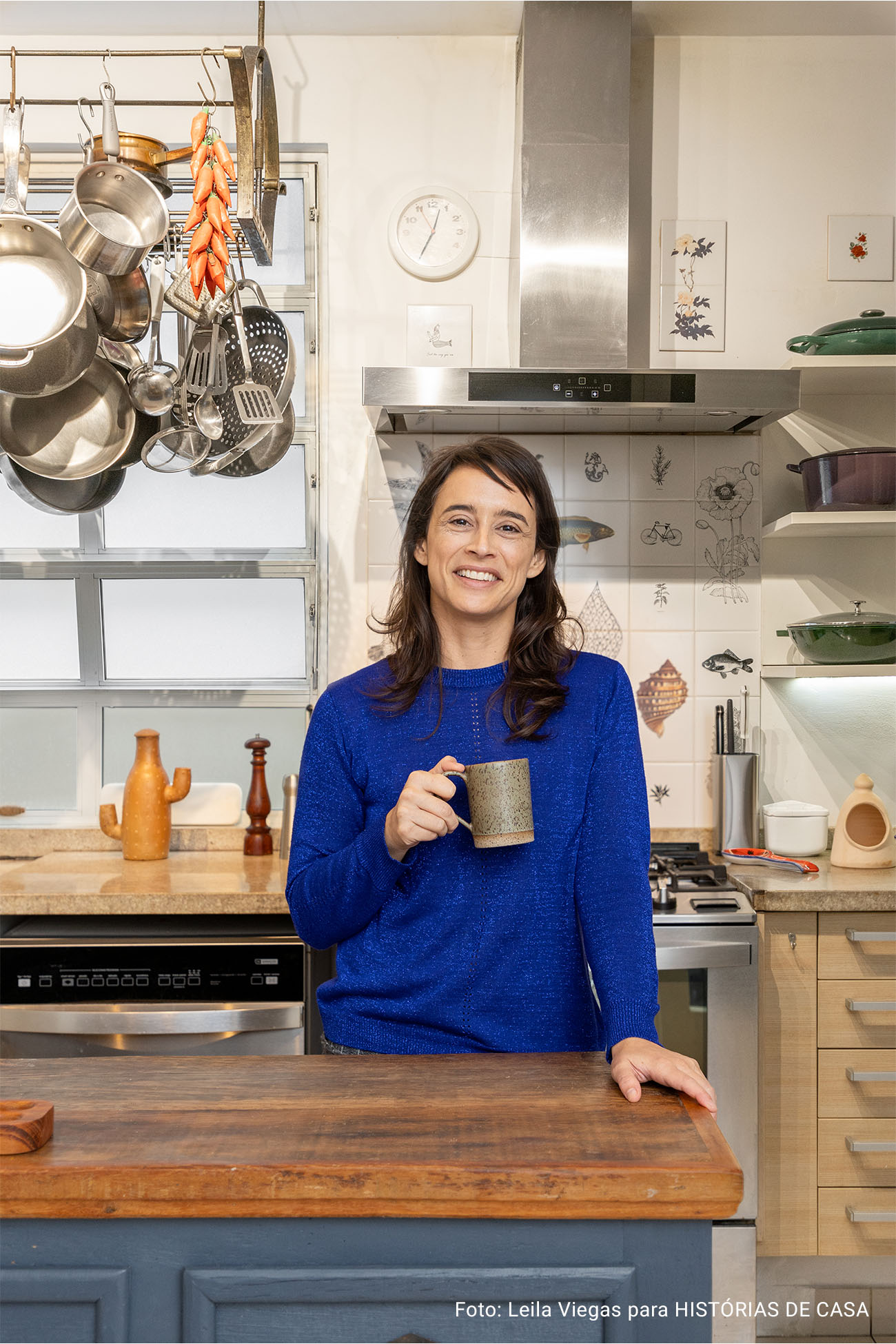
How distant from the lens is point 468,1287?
0.89 meters

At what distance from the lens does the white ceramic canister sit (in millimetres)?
2758

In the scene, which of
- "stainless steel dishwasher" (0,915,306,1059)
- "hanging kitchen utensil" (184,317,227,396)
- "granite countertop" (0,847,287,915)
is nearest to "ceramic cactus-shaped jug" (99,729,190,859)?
"granite countertop" (0,847,287,915)

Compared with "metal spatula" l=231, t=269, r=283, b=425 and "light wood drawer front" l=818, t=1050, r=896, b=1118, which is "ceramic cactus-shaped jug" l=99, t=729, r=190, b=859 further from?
"light wood drawer front" l=818, t=1050, r=896, b=1118

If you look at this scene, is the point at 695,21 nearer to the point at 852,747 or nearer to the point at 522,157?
the point at 522,157

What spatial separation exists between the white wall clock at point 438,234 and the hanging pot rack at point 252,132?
0.86 m

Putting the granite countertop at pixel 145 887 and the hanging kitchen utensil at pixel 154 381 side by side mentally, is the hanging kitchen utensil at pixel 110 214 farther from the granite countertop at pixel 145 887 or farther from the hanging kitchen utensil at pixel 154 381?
the granite countertop at pixel 145 887

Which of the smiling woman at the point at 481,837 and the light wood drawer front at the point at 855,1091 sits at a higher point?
the smiling woman at the point at 481,837

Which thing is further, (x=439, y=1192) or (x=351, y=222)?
(x=351, y=222)

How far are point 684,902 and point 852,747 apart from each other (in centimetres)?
87

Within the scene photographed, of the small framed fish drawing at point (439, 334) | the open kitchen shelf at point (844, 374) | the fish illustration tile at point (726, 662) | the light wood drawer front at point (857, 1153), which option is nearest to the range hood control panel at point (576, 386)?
the open kitchen shelf at point (844, 374)

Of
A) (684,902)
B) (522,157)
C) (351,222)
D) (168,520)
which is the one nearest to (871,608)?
(684,902)

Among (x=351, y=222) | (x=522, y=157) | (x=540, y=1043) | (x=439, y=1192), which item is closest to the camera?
(x=439, y=1192)

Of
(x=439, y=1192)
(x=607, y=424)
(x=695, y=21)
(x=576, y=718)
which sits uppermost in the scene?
(x=695, y=21)

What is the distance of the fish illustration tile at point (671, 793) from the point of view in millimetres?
2896
